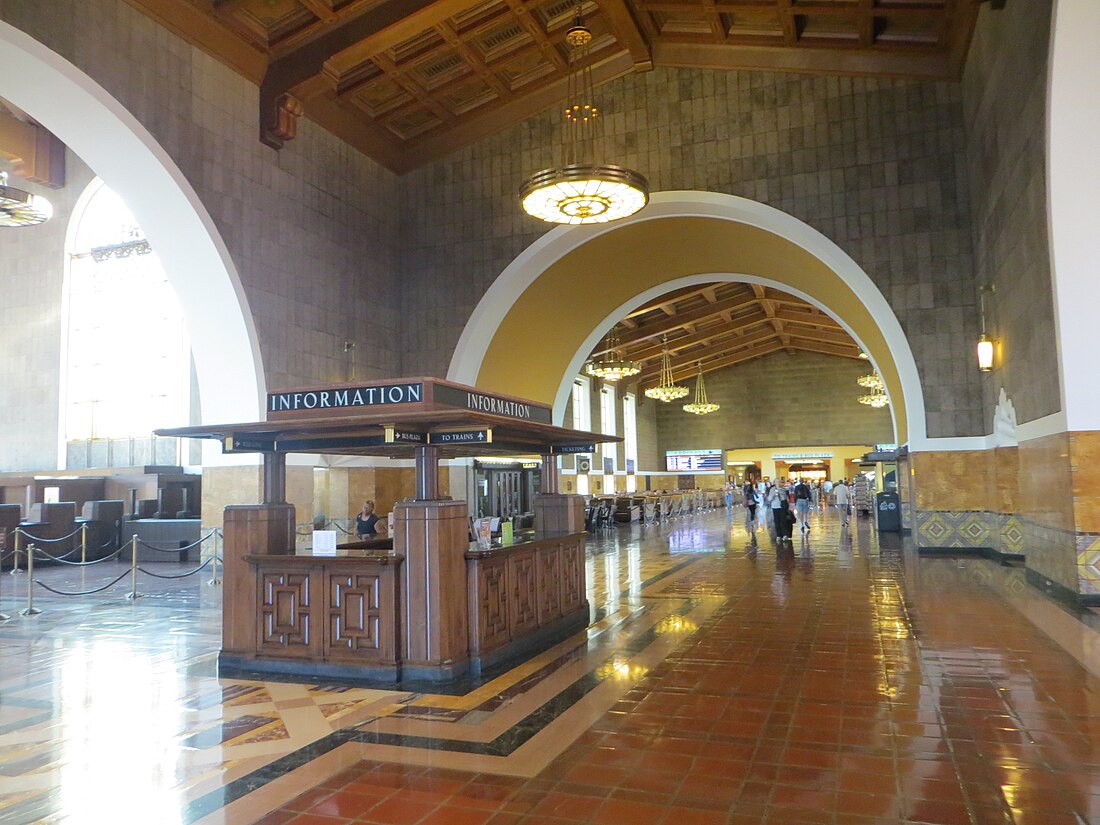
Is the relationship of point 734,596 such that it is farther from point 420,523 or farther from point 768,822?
point 768,822

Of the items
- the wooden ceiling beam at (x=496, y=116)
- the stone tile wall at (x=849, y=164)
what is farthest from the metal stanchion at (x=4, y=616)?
the wooden ceiling beam at (x=496, y=116)

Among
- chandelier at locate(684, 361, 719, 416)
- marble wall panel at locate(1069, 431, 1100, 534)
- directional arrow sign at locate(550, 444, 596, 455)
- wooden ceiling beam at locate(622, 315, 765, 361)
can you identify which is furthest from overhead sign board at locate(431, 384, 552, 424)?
chandelier at locate(684, 361, 719, 416)

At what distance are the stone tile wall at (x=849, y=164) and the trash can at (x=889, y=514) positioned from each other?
5.37 metres

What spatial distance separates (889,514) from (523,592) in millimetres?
11812

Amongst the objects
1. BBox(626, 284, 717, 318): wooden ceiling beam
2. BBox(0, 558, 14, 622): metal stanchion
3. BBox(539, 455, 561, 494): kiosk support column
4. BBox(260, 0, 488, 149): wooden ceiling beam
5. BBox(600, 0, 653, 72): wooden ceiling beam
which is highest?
BBox(600, 0, 653, 72): wooden ceiling beam

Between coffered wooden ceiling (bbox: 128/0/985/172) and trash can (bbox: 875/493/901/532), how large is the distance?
8.11 meters

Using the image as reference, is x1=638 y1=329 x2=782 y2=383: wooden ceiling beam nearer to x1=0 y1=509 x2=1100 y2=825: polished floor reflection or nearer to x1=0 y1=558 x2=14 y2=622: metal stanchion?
→ x1=0 y1=509 x2=1100 y2=825: polished floor reflection

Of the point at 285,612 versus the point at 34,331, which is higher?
the point at 34,331

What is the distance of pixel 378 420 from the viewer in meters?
4.70

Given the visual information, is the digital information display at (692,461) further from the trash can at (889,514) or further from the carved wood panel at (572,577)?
the carved wood panel at (572,577)

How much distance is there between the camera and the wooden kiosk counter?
4.88 m

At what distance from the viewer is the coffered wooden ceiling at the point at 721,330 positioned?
70.4 ft

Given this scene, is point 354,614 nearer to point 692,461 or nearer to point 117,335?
point 117,335

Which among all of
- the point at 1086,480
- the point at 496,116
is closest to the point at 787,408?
the point at 496,116
